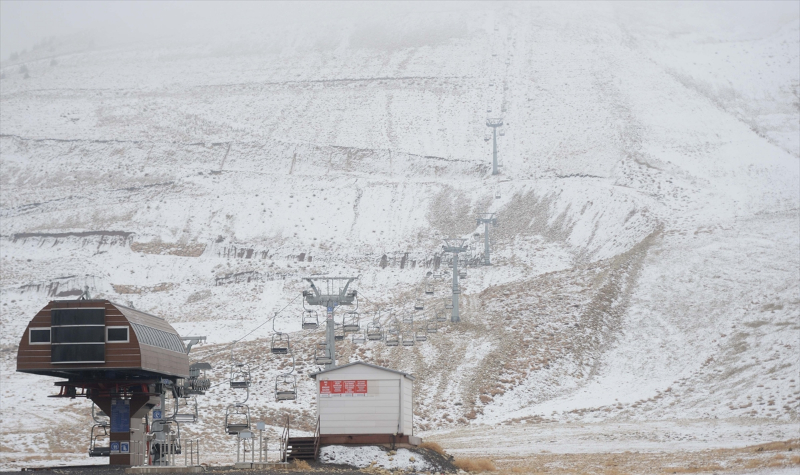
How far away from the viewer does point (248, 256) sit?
78.8 meters

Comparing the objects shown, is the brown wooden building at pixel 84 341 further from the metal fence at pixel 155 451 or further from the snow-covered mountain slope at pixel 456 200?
the snow-covered mountain slope at pixel 456 200

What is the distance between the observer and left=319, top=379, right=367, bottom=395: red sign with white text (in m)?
29.4

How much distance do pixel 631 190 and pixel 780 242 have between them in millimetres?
17443

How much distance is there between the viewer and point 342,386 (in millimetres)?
29484

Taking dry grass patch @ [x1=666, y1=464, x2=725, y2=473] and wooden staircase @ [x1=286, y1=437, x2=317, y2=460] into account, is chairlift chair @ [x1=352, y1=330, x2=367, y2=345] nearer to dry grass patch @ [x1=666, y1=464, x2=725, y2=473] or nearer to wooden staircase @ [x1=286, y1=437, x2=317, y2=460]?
wooden staircase @ [x1=286, y1=437, x2=317, y2=460]

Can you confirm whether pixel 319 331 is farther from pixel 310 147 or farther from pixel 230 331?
pixel 310 147

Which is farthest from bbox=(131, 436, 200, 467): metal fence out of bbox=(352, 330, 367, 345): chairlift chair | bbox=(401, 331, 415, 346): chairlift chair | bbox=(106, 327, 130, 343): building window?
bbox=(401, 331, 415, 346): chairlift chair

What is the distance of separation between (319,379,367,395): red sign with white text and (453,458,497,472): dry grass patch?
4.07 metres

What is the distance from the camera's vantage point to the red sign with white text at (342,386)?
29375 mm

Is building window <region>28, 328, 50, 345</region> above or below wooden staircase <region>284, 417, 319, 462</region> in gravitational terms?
above

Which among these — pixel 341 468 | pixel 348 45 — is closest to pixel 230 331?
pixel 341 468

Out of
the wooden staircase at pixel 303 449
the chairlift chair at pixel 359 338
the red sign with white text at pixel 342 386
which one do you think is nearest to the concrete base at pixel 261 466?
the wooden staircase at pixel 303 449

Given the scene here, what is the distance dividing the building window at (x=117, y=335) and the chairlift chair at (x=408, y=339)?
18485 millimetres

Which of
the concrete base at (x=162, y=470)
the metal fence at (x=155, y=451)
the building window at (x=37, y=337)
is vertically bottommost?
the metal fence at (x=155, y=451)
